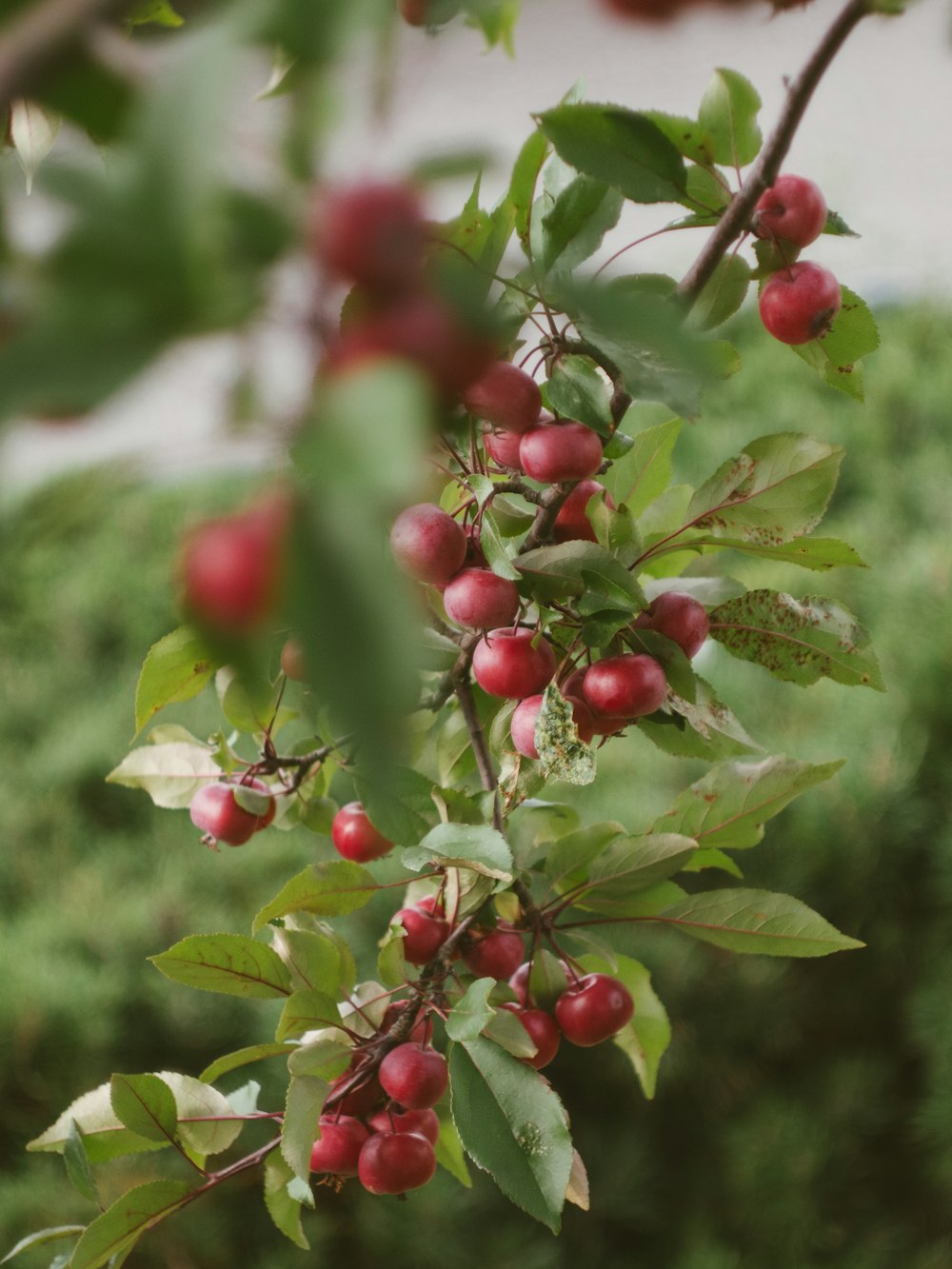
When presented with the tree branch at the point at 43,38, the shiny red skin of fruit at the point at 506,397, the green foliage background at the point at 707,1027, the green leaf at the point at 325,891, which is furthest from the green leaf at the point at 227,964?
the green foliage background at the point at 707,1027

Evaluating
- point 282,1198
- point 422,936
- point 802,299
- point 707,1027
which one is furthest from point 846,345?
point 707,1027

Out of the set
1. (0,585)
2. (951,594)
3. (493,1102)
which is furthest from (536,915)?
(0,585)

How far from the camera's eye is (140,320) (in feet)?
0.44

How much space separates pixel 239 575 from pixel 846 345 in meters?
0.30

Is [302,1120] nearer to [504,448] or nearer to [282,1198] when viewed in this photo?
[282,1198]

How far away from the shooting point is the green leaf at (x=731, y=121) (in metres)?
0.35

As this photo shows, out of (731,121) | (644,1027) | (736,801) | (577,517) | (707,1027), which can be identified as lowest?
(707,1027)

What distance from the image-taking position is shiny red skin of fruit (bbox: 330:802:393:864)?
480 millimetres

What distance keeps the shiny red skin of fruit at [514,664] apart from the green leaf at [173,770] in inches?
7.6

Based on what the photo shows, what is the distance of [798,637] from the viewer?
41 centimetres

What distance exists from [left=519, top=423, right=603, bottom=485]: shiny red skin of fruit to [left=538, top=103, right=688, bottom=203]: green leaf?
6 centimetres

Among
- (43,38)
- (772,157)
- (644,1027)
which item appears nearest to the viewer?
(43,38)

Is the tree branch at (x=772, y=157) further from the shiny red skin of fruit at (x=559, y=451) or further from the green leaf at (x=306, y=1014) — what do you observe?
the green leaf at (x=306, y=1014)

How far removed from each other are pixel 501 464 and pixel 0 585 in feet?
5.65
